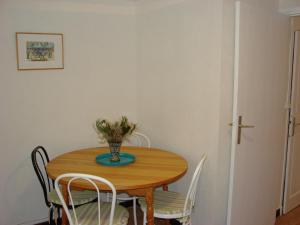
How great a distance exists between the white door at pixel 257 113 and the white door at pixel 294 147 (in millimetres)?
241

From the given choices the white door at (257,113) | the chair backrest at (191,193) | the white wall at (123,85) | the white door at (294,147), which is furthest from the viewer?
the white door at (294,147)

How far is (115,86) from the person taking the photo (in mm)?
3271

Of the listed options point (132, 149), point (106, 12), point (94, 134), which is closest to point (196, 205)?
point (132, 149)

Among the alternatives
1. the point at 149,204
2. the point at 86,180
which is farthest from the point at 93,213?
the point at 149,204

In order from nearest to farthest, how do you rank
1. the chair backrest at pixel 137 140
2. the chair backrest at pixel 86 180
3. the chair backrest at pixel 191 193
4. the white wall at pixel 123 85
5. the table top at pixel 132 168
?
1. the chair backrest at pixel 86 180
2. the table top at pixel 132 168
3. the chair backrest at pixel 191 193
4. the white wall at pixel 123 85
5. the chair backrest at pixel 137 140

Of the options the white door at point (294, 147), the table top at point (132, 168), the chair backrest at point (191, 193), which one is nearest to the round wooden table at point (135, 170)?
the table top at point (132, 168)

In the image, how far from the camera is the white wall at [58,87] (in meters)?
2.74

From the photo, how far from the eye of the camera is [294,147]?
3.26 meters

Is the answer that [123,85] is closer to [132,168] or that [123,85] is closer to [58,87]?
[58,87]

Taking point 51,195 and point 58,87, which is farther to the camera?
point 58,87

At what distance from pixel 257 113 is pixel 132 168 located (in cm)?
112

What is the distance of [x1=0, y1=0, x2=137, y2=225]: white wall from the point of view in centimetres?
274

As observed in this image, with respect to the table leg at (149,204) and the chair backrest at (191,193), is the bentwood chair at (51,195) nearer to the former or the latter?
the table leg at (149,204)

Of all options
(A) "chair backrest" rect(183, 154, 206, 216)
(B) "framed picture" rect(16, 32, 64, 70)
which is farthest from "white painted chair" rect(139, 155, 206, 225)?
(B) "framed picture" rect(16, 32, 64, 70)
